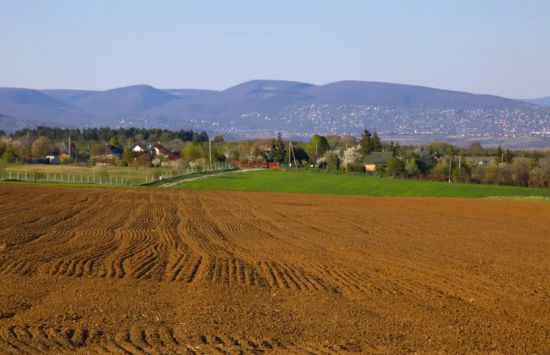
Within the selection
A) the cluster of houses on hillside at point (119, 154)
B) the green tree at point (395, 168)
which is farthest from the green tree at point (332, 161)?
the cluster of houses on hillside at point (119, 154)

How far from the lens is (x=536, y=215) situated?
126 feet

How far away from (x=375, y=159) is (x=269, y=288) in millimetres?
99627

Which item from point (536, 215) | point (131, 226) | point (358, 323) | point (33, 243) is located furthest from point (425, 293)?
point (536, 215)

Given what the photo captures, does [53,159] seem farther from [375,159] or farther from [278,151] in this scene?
[375,159]

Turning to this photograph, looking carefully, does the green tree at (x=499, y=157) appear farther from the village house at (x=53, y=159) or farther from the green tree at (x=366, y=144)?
the village house at (x=53, y=159)

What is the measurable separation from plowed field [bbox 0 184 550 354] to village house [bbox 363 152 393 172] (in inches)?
3097

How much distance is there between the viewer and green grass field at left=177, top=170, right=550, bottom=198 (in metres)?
65.9

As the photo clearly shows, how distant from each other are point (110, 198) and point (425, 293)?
36119 mm

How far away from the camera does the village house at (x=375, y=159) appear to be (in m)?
109

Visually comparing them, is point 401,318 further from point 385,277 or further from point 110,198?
point 110,198

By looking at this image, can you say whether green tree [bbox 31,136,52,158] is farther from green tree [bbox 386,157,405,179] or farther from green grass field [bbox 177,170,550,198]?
green tree [bbox 386,157,405,179]

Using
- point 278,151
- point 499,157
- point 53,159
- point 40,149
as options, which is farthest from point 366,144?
point 40,149

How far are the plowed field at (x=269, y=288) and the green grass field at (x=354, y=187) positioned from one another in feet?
119

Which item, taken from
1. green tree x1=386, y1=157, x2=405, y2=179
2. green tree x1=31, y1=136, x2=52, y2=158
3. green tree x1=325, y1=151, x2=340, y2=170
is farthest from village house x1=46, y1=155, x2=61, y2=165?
green tree x1=386, y1=157, x2=405, y2=179
